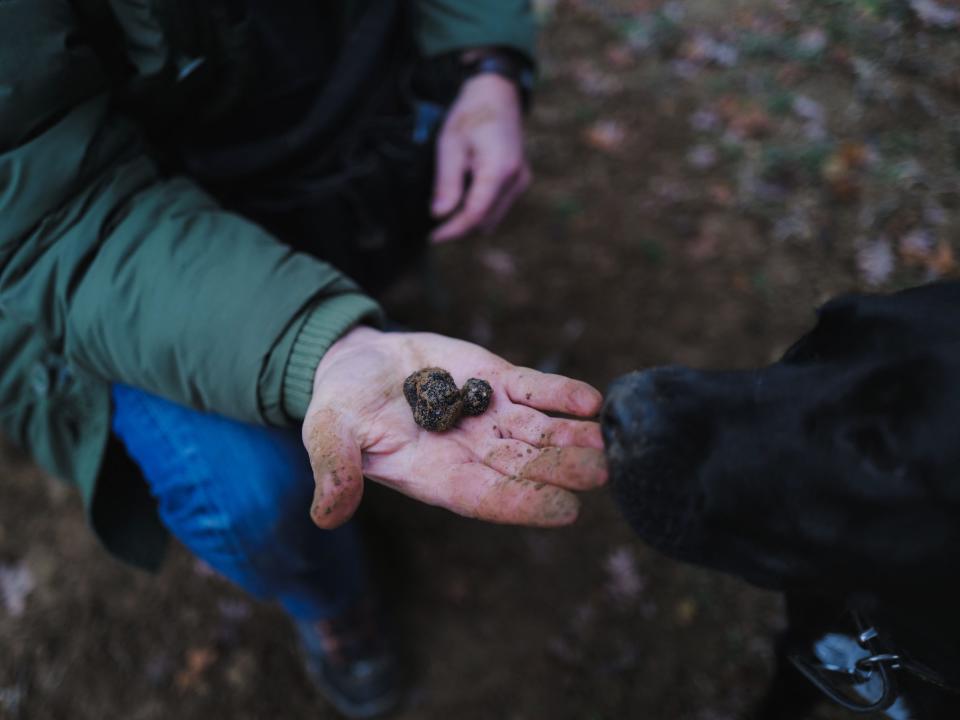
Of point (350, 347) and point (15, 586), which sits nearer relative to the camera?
point (350, 347)

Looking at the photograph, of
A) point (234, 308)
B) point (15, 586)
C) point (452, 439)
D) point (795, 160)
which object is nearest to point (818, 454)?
point (452, 439)

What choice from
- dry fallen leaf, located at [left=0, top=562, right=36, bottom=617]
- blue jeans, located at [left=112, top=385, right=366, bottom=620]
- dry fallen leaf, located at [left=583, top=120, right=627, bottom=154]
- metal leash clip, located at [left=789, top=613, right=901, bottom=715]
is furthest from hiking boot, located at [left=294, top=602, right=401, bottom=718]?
dry fallen leaf, located at [left=583, top=120, right=627, bottom=154]

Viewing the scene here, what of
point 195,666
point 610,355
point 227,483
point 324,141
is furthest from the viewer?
point 610,355

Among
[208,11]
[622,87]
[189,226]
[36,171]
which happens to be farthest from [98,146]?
[622,87]

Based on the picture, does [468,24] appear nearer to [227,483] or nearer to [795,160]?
[227,483]

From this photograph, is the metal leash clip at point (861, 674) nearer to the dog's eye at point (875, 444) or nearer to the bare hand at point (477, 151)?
the dog's eye at point (875, 444)

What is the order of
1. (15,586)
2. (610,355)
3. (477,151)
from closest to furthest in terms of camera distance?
(477,151) < (15,586) < (610,355)

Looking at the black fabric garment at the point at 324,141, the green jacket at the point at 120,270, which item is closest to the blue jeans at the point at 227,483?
the green jacket at the point at 120,270
